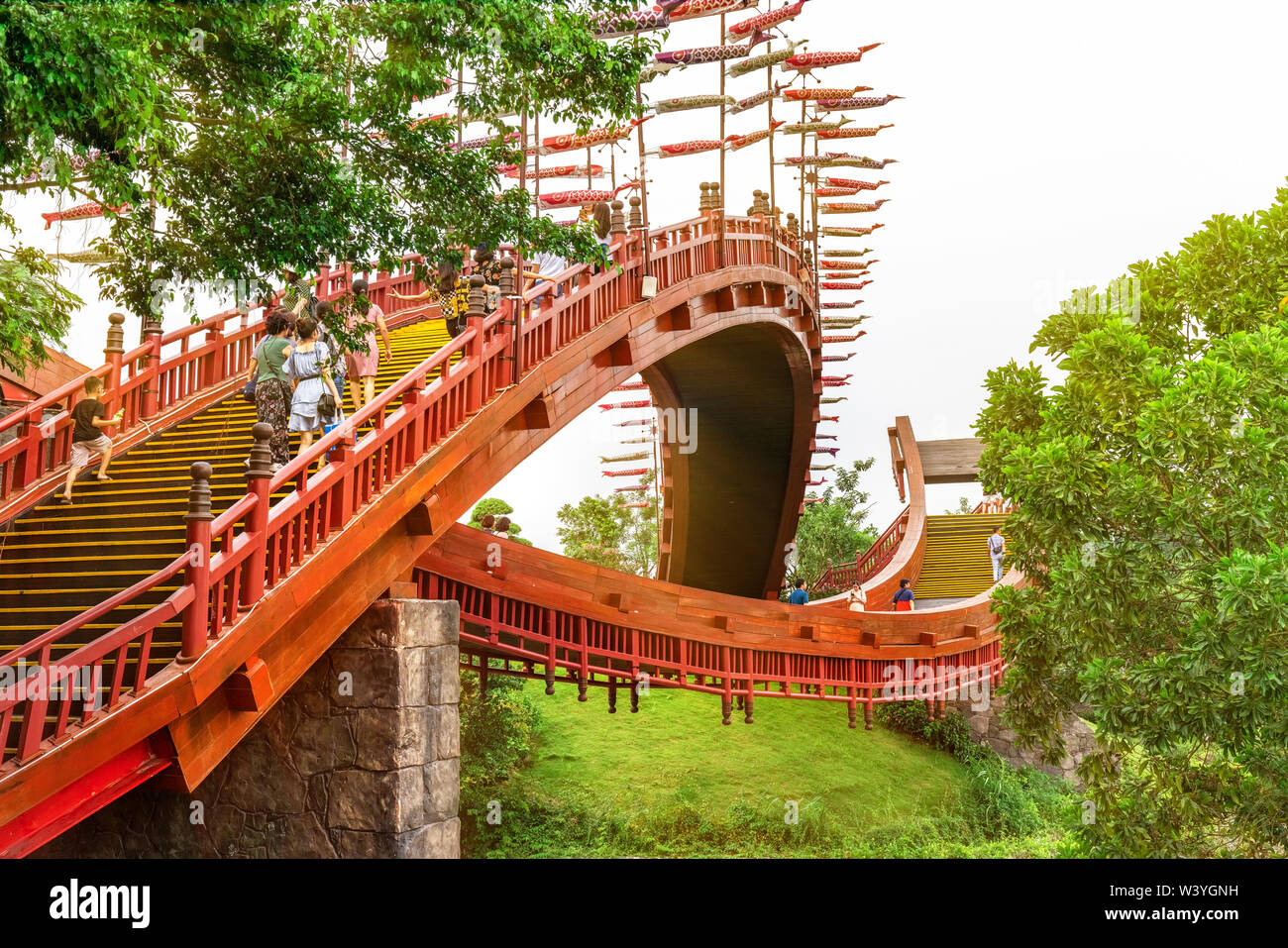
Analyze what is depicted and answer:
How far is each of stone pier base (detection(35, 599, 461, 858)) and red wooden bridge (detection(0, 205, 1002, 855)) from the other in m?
0.48

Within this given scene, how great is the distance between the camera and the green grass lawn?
46.7ft

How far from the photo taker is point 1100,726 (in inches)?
273

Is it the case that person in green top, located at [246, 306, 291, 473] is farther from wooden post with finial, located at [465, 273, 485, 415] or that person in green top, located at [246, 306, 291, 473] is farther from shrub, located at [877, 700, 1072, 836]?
shrub, located at [877, 700, 1072, 836]

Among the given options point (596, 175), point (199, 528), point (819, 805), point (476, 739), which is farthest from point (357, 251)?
point (596, 175)

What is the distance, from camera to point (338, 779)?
295 inches

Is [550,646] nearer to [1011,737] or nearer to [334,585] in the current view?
[334,585]

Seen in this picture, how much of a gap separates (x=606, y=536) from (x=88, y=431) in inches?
783

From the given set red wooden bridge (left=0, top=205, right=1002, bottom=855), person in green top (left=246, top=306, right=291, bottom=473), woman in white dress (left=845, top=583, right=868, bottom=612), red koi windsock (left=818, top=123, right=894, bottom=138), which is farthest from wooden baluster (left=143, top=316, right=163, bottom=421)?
red koi windsock (left=818, top=123, right=894, bottom=138)

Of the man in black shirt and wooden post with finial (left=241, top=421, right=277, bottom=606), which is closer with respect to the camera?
wooden post with finial (left=241, top=421, right=277, bottom=606)

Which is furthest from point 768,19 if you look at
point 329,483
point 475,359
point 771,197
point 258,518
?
point 258,518

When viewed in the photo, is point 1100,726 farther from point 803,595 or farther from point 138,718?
point 803,595

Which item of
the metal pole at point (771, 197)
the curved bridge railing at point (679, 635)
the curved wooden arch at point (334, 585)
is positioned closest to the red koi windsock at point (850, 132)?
the metal pole at point (771, 197)

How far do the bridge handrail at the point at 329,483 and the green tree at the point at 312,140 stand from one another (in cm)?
100
